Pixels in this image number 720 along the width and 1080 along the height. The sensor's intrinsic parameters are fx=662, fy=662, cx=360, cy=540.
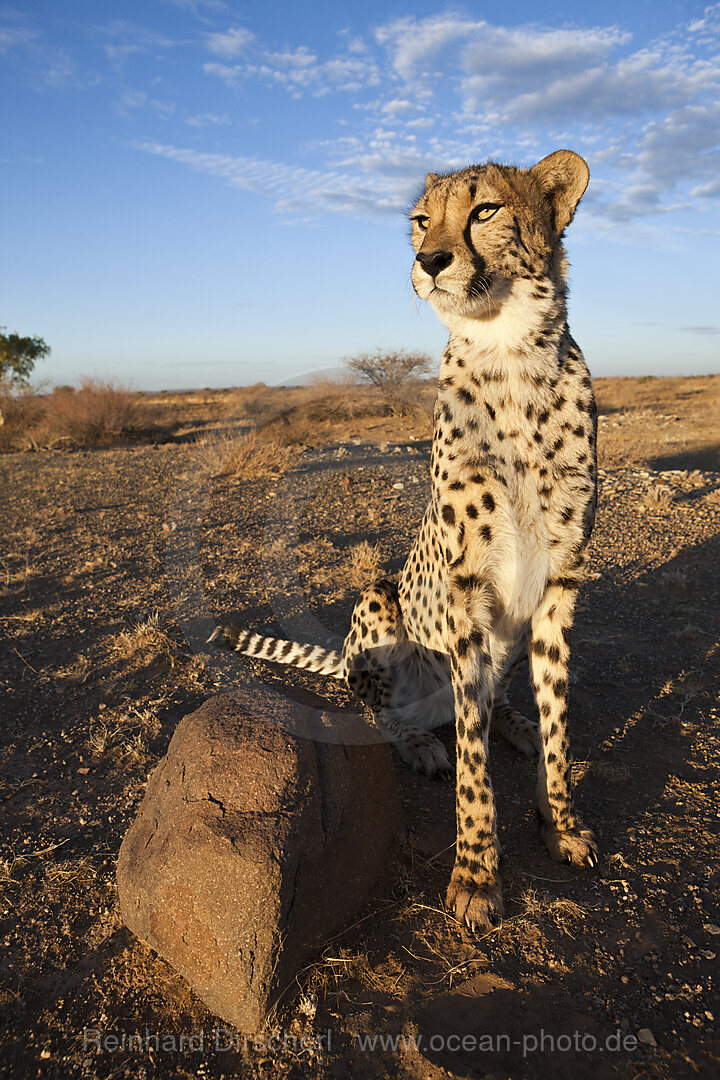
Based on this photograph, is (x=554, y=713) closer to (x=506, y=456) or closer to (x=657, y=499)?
(x=506, y=456)

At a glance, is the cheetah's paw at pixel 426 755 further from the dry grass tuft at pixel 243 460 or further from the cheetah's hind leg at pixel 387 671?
the dry grass tuft at pixel 243 460

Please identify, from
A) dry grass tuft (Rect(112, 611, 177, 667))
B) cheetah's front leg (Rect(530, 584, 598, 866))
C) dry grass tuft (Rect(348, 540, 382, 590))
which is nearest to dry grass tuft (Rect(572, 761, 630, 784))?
cheetah's front leg (Rect(530, 584, 598, 866))

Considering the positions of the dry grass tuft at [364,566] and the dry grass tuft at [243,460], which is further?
the dry grass tuft at [243,460]

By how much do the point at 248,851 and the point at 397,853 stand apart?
720 mm

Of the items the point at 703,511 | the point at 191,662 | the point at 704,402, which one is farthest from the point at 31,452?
the point at 704,402

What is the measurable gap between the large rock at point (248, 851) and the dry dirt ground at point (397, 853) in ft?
0.38

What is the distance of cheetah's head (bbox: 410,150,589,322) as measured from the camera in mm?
2283

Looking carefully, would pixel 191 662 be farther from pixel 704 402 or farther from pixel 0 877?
pixel 704 402

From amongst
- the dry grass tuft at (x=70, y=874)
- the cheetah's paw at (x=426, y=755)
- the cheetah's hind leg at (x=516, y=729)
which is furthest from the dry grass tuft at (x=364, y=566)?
the dry grass tuft at (x=70, y=874)

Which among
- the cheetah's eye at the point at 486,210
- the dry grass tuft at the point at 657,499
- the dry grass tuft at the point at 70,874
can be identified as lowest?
the dry grass tuft at the point at 70,874

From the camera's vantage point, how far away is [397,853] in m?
2.42

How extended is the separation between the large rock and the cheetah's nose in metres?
1.61

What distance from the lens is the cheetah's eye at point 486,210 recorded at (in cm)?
233

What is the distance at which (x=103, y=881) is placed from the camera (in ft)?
7.90
